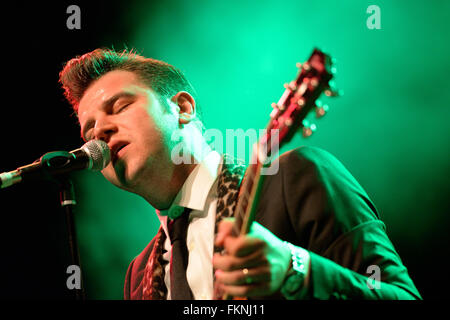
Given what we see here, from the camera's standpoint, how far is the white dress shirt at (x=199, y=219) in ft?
5.34

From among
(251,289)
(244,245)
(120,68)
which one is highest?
(120,68)

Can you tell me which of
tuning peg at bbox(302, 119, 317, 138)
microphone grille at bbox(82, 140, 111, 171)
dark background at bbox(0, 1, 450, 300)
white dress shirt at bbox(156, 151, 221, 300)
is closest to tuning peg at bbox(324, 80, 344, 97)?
tuning peg at bbox(302, 119, 317, 138)

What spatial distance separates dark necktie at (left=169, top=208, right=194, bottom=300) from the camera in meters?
1.63

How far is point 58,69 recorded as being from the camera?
3135 mm

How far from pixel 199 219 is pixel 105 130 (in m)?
0.66

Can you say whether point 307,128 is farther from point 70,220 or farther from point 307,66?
point 70,220

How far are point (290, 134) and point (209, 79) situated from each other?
2224mm

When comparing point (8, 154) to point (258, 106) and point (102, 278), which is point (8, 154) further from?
point (258, 106)

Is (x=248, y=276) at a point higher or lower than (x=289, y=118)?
lower

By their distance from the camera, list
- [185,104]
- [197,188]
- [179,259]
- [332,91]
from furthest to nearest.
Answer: [185,104] < [197,188] < [179,259] < [332,91]

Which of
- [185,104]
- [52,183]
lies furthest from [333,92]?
[52,183]

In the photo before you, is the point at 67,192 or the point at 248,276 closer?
the point at 248,276

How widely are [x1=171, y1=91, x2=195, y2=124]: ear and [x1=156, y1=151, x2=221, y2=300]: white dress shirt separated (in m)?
0.27

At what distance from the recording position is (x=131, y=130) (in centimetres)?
184
